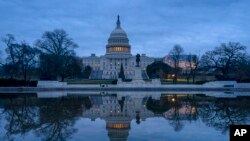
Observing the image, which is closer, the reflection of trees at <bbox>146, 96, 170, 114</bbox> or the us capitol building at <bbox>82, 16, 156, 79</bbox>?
the reflection of trees at <bbox>146, 96, 170, 114</bbox>

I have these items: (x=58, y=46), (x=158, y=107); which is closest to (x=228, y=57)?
(x=58, y=46)

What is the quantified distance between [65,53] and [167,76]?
1121 inches

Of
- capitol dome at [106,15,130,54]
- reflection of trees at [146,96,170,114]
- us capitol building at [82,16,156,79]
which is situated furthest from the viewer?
us capitol building at [82,16,156,79]

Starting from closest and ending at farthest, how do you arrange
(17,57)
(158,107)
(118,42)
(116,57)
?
1. (158,107)
2. (17,57)
3. (118,42)
4. (116,57)

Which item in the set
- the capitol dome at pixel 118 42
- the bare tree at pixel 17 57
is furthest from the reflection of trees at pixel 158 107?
the capitol dome at pixel 118 42

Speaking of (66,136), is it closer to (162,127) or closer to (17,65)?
(162,127)

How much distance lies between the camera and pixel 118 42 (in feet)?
362

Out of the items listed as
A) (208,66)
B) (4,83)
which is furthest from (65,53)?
(208,66)

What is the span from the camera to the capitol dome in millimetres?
110500

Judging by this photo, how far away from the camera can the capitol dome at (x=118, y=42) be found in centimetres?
11050

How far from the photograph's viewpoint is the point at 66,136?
30.6ft

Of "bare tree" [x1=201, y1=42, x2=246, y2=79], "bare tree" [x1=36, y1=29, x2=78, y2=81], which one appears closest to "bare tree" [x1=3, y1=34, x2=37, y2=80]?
"bare tree" [x1=36, y1=29, x2=78, y2=81]

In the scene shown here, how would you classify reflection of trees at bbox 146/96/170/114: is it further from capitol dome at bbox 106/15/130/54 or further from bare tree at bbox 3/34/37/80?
capitol dome at bbox 106/15/130/54

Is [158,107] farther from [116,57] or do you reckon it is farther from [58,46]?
[116,57]
